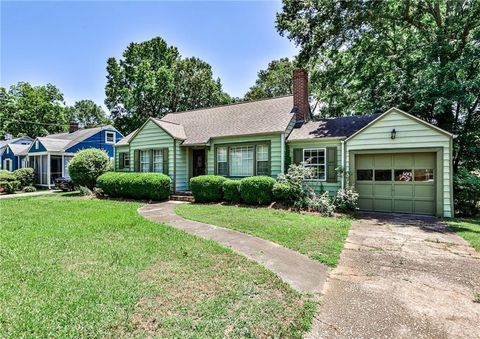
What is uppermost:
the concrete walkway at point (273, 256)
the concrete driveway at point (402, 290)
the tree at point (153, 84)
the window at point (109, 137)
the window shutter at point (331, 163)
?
the tree at point (153, 84)

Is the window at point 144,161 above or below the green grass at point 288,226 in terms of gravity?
above

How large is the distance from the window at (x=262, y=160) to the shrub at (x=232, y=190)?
1.65 metres

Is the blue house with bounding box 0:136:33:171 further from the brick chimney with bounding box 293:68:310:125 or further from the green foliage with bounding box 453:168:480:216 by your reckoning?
the green foliage with bounding box 453:168:480:216

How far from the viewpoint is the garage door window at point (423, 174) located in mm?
10047

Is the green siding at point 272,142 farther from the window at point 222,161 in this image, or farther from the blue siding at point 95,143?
the blue siding at point 95,143

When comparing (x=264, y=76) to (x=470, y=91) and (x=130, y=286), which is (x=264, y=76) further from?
(x=130, y=286)

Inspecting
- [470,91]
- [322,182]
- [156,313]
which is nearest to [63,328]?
[156,313]

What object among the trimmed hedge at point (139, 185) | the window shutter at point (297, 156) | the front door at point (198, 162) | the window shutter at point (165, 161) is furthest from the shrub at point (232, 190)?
the window shutter at point (165, 161)

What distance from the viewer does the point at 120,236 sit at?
6.63m

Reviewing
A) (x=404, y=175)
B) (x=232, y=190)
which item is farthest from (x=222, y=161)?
(x=404, y=175)

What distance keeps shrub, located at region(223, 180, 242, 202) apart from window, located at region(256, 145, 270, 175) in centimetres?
165

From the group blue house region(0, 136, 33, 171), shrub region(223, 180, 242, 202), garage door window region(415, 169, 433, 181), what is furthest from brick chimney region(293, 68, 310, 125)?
blue house region(0, 136, 33, 171)

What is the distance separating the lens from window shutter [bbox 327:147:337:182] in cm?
1185

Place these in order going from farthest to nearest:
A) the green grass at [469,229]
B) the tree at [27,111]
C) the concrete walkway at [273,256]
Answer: the tree at [27,111] < the green grass at [469,229] < the concrete walkway at [273,256]
